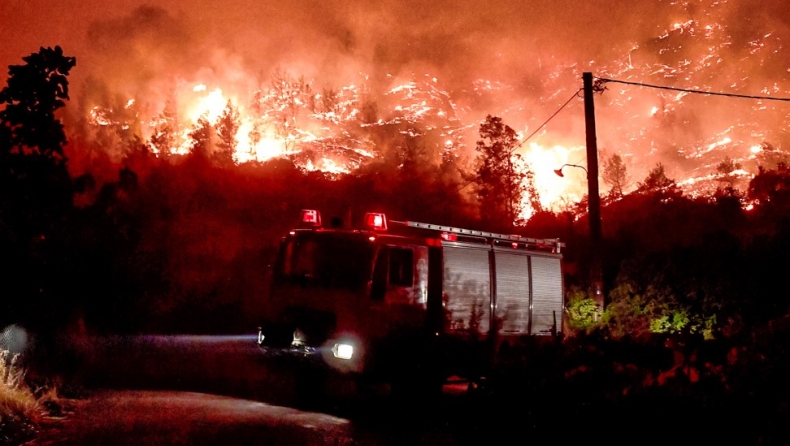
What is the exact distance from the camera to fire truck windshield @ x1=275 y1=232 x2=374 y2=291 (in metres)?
10.6

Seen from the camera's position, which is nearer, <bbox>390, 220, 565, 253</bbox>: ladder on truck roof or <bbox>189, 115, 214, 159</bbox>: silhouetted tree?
<bbox>390, 220, 565, 253</bbox>: ladder on truck roof

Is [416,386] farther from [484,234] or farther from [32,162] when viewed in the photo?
[32,162]

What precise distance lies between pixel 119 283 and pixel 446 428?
50.2 ft

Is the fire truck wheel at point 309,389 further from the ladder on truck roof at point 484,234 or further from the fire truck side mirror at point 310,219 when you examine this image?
the ladder on truck roof at point 484,234

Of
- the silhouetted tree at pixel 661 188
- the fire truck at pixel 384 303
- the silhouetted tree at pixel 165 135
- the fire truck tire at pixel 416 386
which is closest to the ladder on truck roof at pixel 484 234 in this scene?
the fire truck at pixel 384 303

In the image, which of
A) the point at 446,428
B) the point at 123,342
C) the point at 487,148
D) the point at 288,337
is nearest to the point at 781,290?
the point at 446,428

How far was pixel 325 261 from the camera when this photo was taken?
36.0ft

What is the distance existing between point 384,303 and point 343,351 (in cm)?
97

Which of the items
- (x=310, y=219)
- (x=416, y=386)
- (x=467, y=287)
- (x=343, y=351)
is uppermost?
(x=310, y=219)

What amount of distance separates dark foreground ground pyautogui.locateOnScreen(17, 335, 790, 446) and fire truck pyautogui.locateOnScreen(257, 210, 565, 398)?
0.75 m

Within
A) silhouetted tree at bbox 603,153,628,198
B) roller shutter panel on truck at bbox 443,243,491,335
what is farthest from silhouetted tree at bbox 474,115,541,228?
roller shutter panel on truck at bbox 443,243,491,335

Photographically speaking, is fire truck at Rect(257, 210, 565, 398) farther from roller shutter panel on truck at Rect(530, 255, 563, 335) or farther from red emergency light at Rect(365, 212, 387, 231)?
roller shutter panel on truck at Rect(530, 255, 563, 335)

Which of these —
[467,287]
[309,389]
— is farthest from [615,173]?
[309,389]

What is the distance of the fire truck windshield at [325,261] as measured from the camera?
10.6 metres
